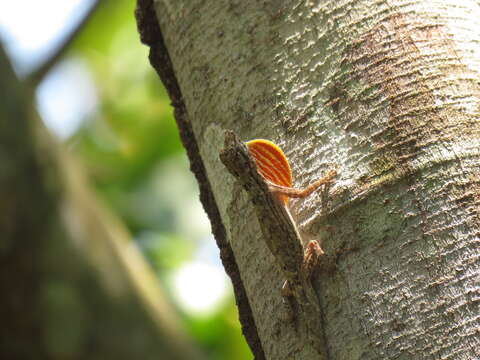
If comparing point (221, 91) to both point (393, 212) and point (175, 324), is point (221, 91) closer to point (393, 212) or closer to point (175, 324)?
point (393, 212)

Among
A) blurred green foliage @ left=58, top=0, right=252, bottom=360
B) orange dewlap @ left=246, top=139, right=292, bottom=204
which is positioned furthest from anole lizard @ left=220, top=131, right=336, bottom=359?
blurred green foliage @ left=58, top=0, right=252, bottom=360

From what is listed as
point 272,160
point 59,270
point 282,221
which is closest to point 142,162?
point 59,270

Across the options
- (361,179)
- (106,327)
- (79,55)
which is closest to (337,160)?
(361,179)

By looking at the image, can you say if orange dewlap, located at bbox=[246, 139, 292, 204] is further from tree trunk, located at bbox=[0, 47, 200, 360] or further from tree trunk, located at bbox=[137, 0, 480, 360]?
tree trunk, located at bbox=[0, 47, 200, 360]

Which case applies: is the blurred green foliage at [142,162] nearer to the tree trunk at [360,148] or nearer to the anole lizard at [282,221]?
the anole lizard at [282,221]

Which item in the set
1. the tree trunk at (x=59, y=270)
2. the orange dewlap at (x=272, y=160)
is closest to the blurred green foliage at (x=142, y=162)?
the tree trunk at (x=59, y=270)
